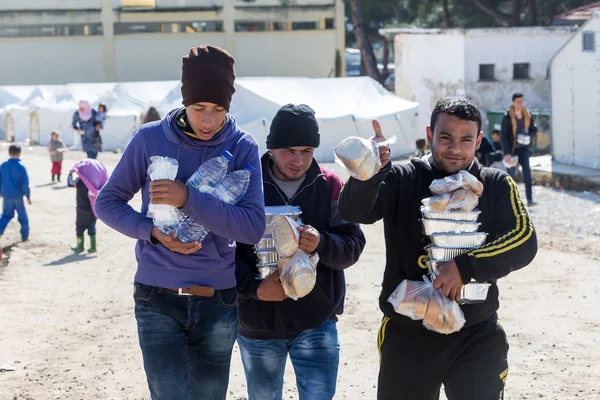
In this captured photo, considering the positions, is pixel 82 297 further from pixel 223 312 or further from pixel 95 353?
pixel 223 312

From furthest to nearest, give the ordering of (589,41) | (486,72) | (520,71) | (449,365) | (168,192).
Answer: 1. (520,71)
2. (486,72)
3. (589,41)
4. (449,365)
5. (168,192)

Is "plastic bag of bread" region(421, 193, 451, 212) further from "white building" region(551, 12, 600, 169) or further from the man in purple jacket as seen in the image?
"white building" region(551, 12, 600, 169)

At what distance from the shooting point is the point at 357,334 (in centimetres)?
781

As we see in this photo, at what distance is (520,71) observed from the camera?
101ft

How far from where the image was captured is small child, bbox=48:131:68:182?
21.4 metres

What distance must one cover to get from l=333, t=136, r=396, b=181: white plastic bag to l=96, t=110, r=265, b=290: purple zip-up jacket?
405mm

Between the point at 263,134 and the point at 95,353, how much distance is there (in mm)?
19214

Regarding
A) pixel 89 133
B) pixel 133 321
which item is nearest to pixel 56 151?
pixel 89 133

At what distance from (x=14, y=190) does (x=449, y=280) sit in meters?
10.8

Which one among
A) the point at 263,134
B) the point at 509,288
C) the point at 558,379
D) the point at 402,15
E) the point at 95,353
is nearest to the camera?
the point at 558,379

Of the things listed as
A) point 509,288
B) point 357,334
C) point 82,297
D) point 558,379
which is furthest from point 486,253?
point 82,297

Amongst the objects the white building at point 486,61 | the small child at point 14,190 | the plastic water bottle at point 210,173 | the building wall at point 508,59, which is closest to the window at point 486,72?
the white building at point 486,61

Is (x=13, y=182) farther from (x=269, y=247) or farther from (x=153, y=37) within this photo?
(x=153, y=37)

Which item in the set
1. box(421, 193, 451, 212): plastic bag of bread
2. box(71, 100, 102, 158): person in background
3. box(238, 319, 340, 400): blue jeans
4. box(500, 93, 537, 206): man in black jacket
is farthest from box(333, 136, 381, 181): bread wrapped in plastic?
box(71, 100, 102, 158): person in background
